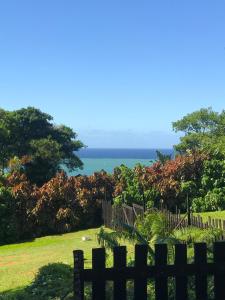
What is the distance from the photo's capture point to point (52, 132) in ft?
168

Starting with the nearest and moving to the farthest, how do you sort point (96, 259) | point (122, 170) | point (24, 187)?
point (96, 259) → point (24, 187) → point (122, 170)

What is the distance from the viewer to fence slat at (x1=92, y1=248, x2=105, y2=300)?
5.23 meters

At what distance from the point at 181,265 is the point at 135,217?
16106 mm

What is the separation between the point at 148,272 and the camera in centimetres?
532

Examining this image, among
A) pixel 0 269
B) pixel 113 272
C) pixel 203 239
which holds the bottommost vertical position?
pixel 0 269

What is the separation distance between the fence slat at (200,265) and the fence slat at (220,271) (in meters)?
0.12

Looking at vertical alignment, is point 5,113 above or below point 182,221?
above

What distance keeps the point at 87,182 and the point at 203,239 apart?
551 inches

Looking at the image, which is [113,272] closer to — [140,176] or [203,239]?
[203,239]

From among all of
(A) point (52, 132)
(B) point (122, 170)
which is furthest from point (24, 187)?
(A) point (52, 132)

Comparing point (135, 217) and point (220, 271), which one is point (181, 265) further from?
point (135, 217)

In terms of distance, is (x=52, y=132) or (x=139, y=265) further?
(x=52, y=132)

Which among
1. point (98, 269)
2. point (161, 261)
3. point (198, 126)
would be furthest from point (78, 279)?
point (198, 126)

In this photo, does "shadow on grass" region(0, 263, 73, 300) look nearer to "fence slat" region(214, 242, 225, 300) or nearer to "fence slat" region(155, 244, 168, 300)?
"fence slat" region(155, 244, 168, 300)
